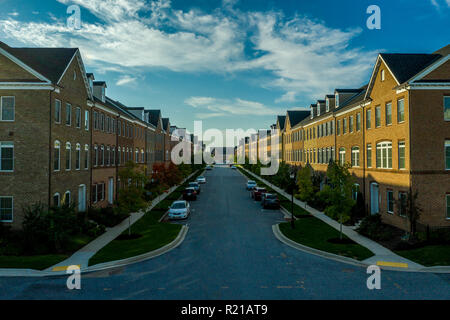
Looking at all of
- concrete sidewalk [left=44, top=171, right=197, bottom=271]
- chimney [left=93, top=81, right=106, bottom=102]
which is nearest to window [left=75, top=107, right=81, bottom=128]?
chimney [left=93, top=81, right=106, bottom=102]

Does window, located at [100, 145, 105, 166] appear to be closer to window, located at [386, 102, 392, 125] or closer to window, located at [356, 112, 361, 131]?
window, located at [356, 112, 361, 131]

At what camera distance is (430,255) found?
1552 centimetres

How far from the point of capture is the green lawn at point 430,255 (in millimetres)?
14609

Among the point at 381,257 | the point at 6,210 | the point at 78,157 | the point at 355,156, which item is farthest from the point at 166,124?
the point at 381,257

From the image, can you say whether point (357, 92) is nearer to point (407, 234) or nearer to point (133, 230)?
point (407, 234)

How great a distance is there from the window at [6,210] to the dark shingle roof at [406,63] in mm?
27859

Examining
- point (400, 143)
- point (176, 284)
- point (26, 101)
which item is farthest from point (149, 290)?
point (400, 143)

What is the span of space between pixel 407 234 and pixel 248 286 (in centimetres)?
1282

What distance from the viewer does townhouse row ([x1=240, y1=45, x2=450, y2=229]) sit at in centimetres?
2030

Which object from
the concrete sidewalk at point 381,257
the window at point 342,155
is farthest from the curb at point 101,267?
the window at point 342,155

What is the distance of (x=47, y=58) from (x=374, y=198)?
2879 centimetres

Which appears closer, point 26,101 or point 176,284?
point 176,284

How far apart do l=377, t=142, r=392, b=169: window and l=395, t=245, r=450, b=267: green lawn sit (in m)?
8.07

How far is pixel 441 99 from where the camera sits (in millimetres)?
20531
